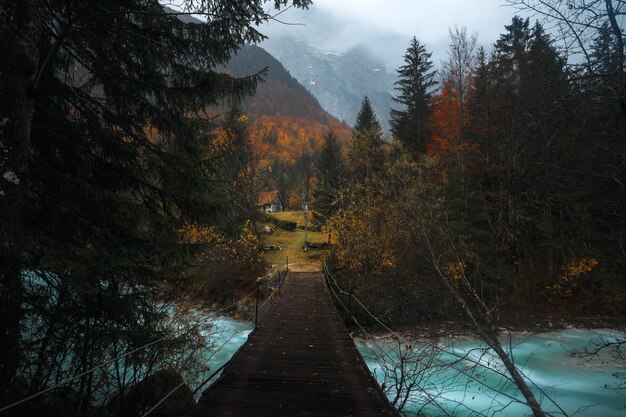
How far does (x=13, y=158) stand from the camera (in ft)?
10.2

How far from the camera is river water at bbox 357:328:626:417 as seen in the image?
27.7 feet

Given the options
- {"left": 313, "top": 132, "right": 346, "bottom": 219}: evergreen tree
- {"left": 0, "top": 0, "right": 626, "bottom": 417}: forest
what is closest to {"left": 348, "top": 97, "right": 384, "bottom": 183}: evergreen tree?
{"left": 313, "top": 132, "right": 346, "bottom": 219}: evergreen tree

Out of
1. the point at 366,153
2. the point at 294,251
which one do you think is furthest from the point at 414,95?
the point at 294,251

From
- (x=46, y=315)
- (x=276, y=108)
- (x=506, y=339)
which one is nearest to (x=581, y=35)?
(x=46, y=315)

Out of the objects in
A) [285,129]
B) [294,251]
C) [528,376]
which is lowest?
[528,376]

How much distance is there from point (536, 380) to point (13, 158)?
14040mm

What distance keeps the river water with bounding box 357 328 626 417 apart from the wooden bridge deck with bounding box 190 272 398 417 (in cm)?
163

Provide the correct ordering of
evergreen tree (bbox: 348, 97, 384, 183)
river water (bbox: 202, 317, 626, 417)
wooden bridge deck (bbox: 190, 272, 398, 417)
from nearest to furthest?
wooden bridge deck (bbox: 190, 272, 398, 417) < river water (bbox: 202, 317, 626, 417) < evergreen tree (bbox: 348, 97, 384, 183)

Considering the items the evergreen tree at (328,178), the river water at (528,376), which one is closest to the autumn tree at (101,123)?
the river water at (528,376)

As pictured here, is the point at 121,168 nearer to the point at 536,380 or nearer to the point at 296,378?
the point at 296,378

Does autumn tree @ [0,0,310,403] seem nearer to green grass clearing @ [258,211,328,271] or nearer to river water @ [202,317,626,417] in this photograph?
river water @ [202,317,626,417]

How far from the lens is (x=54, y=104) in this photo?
4363 mm

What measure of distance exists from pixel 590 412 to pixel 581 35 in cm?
Result: 965

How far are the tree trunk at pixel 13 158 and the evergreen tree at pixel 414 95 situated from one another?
81.0 feet
